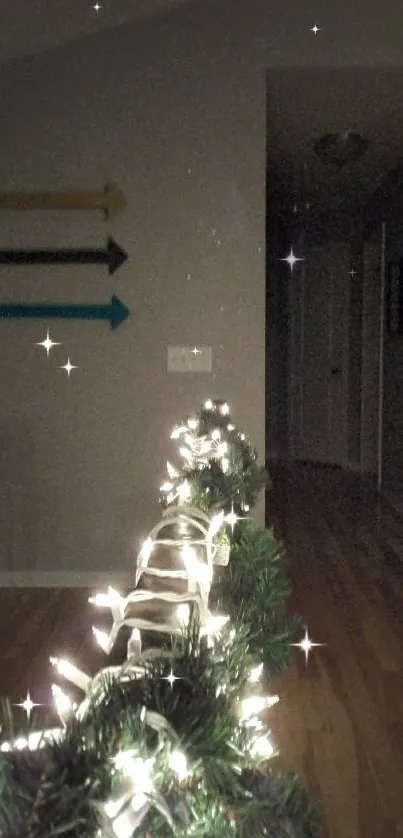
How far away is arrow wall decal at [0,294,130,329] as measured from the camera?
3.85m

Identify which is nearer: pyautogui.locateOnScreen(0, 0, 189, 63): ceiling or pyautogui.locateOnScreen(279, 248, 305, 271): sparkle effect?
pyautogui.locateOnScreen(0, 0, 189, 63): ceiling

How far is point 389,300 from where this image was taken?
644 cm

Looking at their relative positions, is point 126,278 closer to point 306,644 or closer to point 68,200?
point 68,200

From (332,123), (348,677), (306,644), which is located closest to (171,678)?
(348,677)

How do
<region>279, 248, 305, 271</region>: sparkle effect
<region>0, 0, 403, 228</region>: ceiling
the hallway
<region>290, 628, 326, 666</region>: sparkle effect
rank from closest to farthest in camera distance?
1. the hallway
2. <region>290, 628, 326, 666</region>: sparkle effect
3. <region>0, 0, 403, 228</region>: ceiling
4. <region>279, 248, 305, 271</region>: sparkle effect

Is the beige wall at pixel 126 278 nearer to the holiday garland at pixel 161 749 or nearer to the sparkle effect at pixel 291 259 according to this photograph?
the holiday garland at pixel 161 749

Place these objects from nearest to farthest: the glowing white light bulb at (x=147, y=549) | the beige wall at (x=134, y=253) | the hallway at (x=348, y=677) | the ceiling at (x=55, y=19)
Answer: the glowing white light bulb at (x=147, y=549) < the hallway at (x=348, y=677) < the ceiling at (x=55, y=19) < the beige wall at (x=134, y=253)

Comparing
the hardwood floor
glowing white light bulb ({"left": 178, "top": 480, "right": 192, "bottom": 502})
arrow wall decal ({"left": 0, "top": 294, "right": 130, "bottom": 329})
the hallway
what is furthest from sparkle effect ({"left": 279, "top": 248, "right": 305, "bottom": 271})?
glowing white light bulb ({"left": 178, "top": 480, "right": 192, "bottom": 502})

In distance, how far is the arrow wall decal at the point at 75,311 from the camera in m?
3.85

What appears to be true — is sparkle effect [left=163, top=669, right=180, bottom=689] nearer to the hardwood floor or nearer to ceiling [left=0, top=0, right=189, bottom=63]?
the hardwood floor

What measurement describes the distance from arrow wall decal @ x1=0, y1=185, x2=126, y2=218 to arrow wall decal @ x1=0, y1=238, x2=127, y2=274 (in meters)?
0.15

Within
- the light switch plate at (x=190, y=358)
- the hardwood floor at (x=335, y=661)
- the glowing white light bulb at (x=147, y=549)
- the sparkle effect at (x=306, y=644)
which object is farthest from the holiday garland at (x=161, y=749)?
the light switch plate at (x=190, y=358)

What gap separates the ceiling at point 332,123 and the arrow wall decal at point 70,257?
1.01 meters

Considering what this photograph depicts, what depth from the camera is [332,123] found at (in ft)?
15.3
